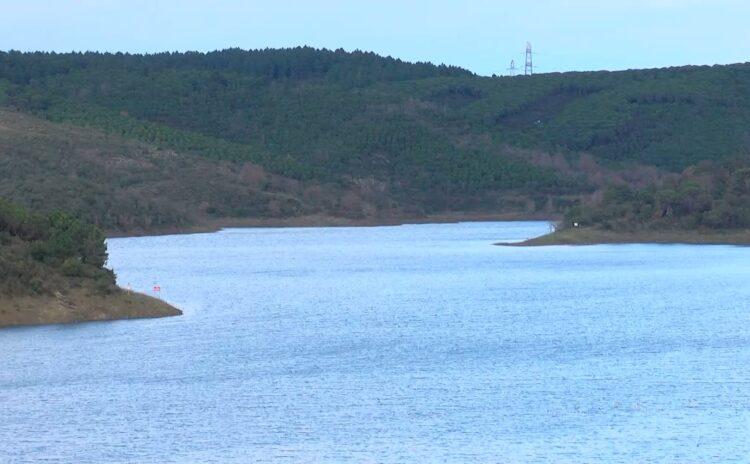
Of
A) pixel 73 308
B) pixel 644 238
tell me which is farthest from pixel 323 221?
pixel 73 308

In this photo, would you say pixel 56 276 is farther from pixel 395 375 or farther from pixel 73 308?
pixel 395 375

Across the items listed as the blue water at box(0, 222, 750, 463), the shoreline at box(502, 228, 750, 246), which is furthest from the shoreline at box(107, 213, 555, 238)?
the blue water at box(0, 222, 750, 463)

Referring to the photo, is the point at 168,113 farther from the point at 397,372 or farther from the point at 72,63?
the point at 397,372

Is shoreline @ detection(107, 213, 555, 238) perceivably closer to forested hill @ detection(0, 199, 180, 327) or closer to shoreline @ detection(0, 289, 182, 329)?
forested hill @ detection(0, 199, 180, 327)

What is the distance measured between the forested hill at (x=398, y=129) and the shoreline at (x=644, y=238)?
42.2 m

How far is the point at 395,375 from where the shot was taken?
115ft

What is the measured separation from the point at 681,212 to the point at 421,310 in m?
50.8

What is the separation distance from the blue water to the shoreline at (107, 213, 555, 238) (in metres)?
→ 57.1

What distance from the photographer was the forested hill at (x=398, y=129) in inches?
5891

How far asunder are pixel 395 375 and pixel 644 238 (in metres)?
68.1

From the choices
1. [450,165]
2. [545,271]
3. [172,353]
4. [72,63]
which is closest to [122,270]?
[545,271]

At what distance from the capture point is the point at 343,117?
578ft

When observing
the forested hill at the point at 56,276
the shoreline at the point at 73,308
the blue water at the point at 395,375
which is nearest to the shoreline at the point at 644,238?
the blue water at the point at 395,375

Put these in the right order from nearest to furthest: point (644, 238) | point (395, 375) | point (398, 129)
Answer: point (395, 375) < point (644, 238) < point (398, 129)
